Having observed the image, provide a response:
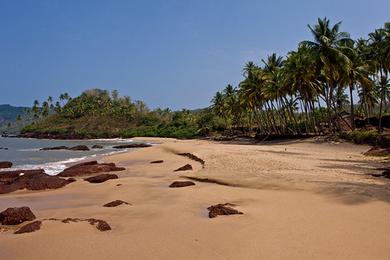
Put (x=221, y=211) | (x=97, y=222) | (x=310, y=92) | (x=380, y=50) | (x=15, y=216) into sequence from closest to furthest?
(x=97, y=222) → (x=221, y=211) → (x=15, y=216) → (x=380, y=50) → (x=310, y=92)

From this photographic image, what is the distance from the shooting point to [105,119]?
477 feet

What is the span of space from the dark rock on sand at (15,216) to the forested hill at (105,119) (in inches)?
3567

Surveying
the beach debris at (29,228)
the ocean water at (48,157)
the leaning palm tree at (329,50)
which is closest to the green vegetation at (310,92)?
the leaning palm tree at (329,50)

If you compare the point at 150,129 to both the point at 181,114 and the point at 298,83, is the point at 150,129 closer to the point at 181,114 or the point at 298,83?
the point at 181,114

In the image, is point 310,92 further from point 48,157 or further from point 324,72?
point 48,157

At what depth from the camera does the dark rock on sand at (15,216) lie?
34.3ft

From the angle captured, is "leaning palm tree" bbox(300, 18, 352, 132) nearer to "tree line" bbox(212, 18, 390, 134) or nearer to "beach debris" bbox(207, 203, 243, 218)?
"tree line" bbox(212, 18, 390, 134)

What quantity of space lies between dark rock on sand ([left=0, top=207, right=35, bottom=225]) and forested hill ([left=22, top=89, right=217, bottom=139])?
297 ft

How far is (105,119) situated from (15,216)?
137920mm

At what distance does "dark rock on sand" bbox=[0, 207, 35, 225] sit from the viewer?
1047 centimetres

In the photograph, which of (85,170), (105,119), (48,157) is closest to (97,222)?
(85,170)

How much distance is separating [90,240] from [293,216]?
15.8 ft

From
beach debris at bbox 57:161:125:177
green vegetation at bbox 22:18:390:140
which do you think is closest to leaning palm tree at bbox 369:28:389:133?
green vegetation at bbox 22:18:390:140

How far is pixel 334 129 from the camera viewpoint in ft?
164
